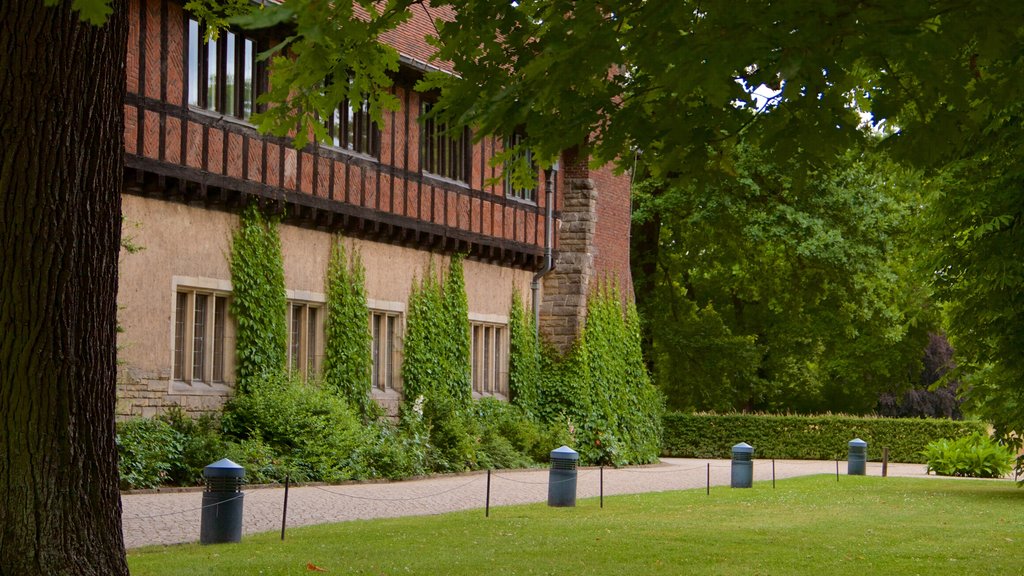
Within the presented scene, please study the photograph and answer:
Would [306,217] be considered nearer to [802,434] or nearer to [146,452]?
[146,452]

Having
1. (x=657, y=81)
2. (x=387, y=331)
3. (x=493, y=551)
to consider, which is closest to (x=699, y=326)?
(x=387, y=331)

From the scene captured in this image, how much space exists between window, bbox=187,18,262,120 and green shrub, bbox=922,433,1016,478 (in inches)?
649

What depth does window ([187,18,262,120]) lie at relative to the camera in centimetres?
1853

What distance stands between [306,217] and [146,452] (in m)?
5.37

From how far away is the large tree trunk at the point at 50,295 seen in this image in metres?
7.12

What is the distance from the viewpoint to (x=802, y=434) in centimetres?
3497

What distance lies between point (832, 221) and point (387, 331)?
→ 540 inches

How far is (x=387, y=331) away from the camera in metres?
23.4

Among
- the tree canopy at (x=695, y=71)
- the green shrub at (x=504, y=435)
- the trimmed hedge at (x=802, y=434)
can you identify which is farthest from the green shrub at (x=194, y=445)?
the trimmed hedge at (x=802, y=434)

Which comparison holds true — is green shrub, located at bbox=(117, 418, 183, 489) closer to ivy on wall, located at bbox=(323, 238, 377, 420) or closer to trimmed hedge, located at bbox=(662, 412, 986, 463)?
ivy on wall, located at bbox=(323, 238, 377, 420)

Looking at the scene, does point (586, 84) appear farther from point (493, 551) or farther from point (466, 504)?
point (466, 504)

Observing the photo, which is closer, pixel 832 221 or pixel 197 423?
pixel 197 423

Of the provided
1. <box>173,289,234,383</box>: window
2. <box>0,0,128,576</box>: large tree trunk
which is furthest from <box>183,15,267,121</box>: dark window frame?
<box>0,0,128,576</box>: large tree trunk

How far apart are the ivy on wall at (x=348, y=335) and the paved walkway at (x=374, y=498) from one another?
189 cm
